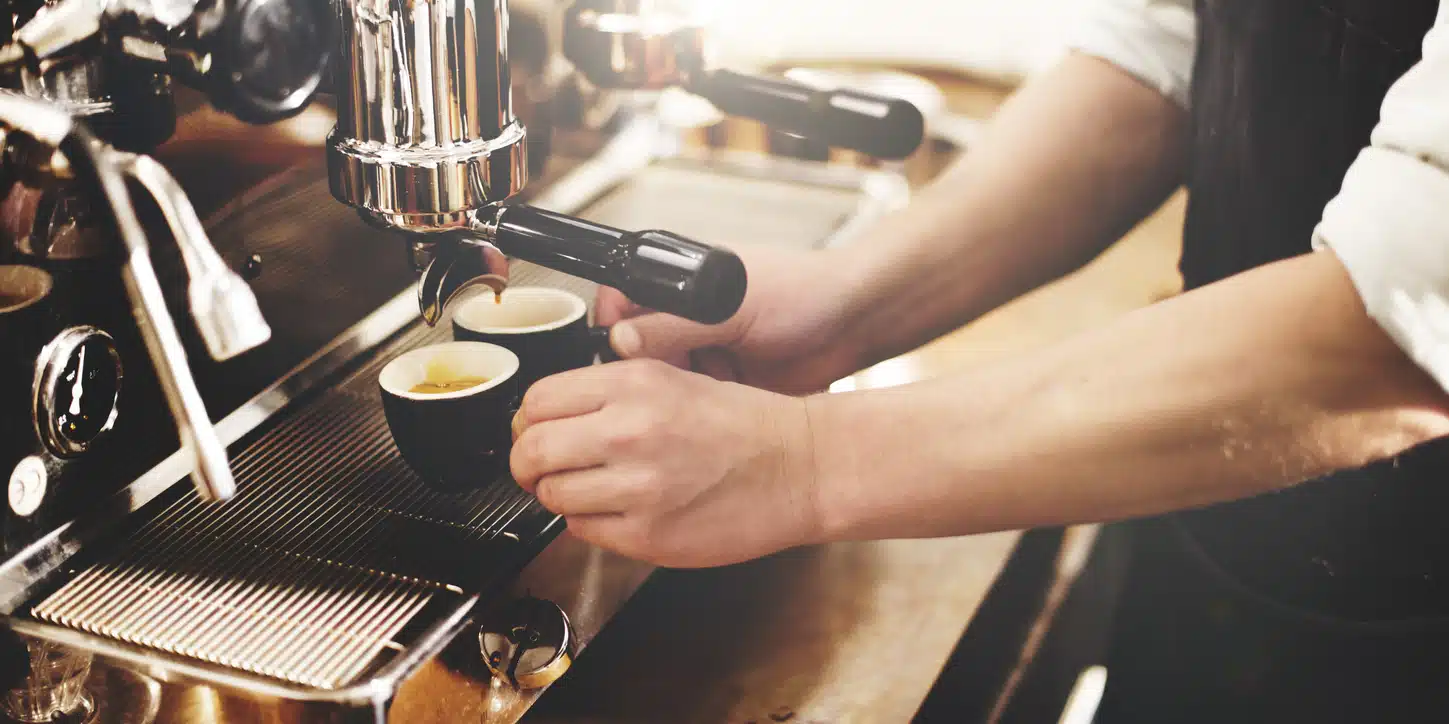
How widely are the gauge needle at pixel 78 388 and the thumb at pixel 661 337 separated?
0.93ft

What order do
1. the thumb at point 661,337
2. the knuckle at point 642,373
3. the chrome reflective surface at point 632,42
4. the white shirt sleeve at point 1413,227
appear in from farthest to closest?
the chrome reflective surface at point 632,42
the thumb at point 661,337
the knuckle at point 642,373
the white shirt sleeve at point 1413,227

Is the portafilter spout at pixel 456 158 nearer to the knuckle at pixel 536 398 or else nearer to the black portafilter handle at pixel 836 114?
the knuckle at pixel 536 398

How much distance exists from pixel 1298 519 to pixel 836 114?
15.9 inches

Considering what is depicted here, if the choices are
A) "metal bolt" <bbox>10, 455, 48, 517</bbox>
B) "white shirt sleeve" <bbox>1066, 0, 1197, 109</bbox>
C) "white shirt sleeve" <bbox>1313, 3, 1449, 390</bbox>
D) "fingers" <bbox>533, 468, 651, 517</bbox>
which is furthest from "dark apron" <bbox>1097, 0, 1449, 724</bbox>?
"metal bolt" <bbox>10, 455, 48, 517</bbox>

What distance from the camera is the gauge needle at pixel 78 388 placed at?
0.56 meters

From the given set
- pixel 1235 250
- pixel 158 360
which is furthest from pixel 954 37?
pixel 158 360

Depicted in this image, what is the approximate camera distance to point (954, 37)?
6.10 feet

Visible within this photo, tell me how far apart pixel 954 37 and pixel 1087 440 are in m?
1.42

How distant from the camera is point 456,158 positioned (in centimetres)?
54

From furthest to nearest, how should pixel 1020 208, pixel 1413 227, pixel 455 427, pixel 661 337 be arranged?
pixel 1020 208
pixel 661 337
pixel 455 427
pixel 1413 227

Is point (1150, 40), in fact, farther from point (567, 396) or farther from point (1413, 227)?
point (567, 396)

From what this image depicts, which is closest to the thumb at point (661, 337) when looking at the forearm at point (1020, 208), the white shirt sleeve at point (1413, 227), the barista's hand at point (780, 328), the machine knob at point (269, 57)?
the barista's hand at point (780, 328)

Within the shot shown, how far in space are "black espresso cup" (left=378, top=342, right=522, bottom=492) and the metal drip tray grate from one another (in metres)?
0.01

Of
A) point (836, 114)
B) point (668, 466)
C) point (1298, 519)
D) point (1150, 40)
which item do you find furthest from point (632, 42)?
point (1298, 519)
